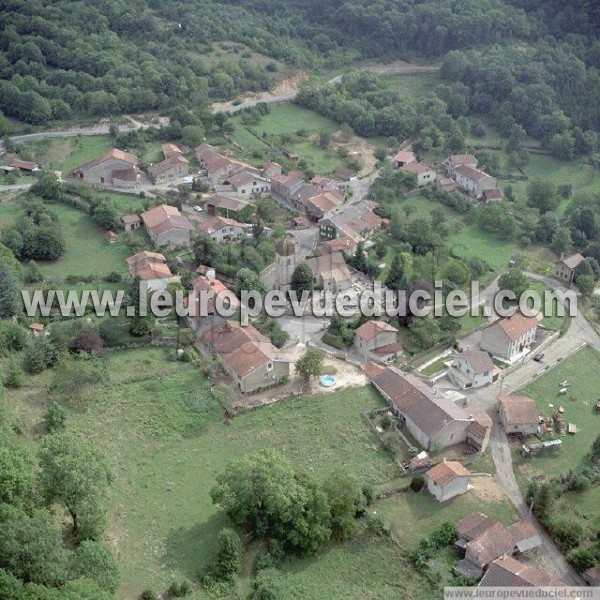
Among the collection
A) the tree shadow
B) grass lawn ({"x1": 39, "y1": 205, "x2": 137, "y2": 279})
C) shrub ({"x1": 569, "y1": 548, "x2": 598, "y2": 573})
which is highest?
the tree shadow

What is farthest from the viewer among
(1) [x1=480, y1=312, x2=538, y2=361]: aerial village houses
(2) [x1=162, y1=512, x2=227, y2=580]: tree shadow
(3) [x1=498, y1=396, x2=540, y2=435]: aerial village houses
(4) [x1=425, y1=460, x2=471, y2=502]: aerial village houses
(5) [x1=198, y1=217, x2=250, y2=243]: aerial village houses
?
(5) [x1=198, y1=217, x2=250, y2=243]: aerial village houses

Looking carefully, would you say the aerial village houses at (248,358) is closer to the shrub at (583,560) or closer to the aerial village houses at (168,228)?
the aerial village houses at (168,228)

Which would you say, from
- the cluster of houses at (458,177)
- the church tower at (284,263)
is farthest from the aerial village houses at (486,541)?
the cluster of houses at (458,177)

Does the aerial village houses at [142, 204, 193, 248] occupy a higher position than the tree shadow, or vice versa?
the tree shadow

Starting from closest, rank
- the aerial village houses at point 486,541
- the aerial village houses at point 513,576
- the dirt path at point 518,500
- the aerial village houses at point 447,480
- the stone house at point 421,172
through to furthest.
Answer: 1. the aerial village houses at point 513,576
2. the aerial village houses at point 486,541
3. the dirt path at point 518,500
4. the aerial village houses at point 447,480
5. the stone house at point 421,172

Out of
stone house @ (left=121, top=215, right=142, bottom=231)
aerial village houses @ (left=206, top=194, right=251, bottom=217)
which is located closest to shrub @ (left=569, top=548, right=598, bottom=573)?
aerial village houses @ (left=206, top=194, right=251, bottom=217)

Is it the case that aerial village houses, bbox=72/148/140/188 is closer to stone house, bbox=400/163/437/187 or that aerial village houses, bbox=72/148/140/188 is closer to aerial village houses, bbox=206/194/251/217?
aerial village houses, bbox=206/194/251/217
